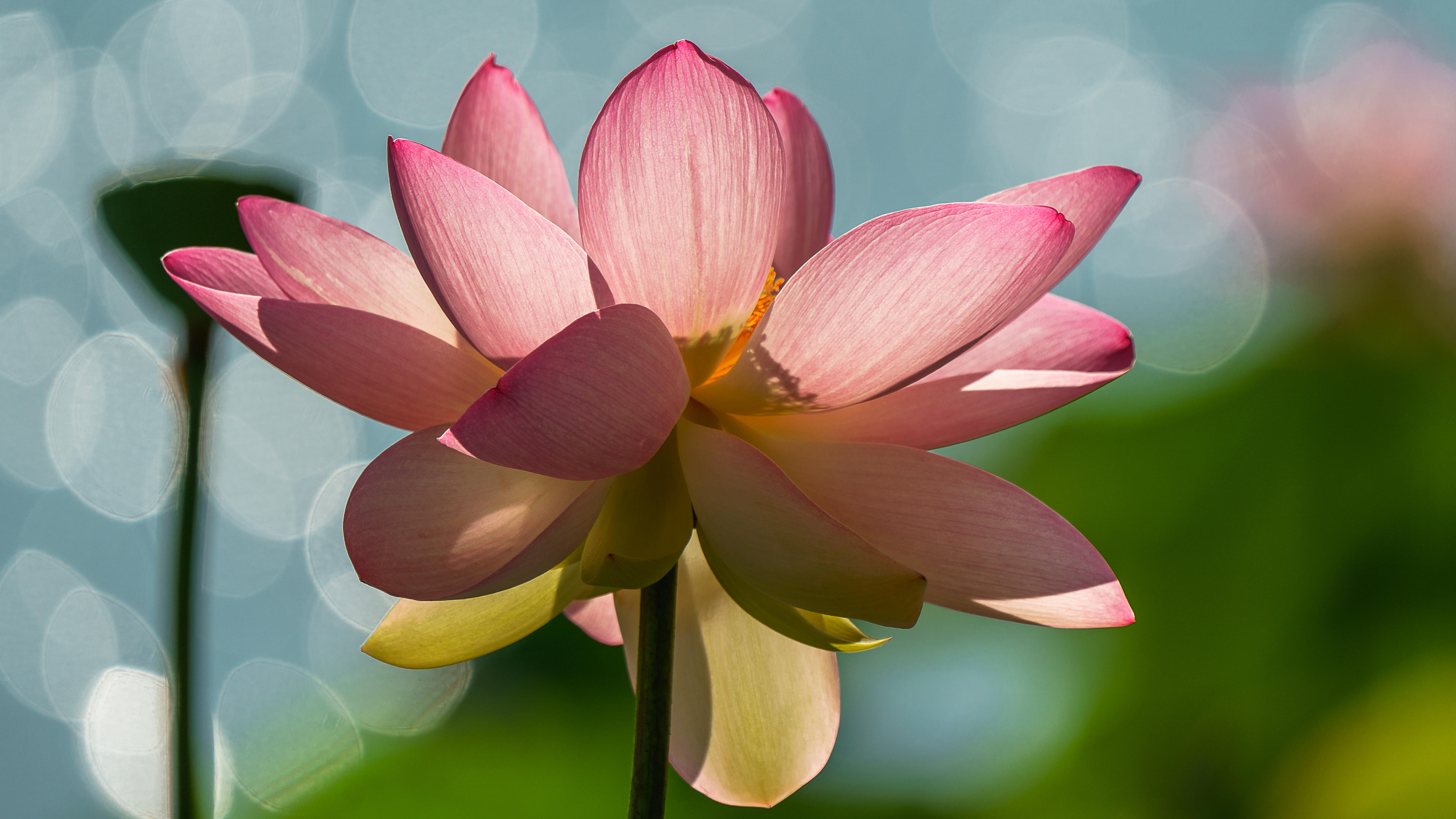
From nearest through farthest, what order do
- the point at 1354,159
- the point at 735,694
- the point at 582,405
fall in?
the point at 582,405 → the point at 735,694 → the point at 1354,159

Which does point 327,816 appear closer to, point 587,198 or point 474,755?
point 474,755

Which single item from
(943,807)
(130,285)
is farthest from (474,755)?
(130,285)

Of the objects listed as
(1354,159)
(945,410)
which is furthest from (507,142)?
(1354,159)

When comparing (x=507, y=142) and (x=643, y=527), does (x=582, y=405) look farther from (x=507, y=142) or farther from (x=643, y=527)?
(x=507, y=142)

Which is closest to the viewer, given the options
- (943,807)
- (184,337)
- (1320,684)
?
(184,337)

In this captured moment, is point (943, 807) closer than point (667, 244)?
No

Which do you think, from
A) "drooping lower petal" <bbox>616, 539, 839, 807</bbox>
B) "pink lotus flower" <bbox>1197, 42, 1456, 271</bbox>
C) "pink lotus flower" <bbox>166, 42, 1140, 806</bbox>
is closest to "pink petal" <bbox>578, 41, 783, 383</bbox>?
"pink lotus flower" <bbox>166, 42, 1140, 806</bbox>

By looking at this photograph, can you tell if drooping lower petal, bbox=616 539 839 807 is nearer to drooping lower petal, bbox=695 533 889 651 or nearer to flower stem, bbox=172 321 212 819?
drooping lower petal, bbox=695 533 889 651

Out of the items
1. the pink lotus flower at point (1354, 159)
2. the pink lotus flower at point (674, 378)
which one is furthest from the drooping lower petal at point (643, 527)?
the pink lotus flower at point (1354, 159)
